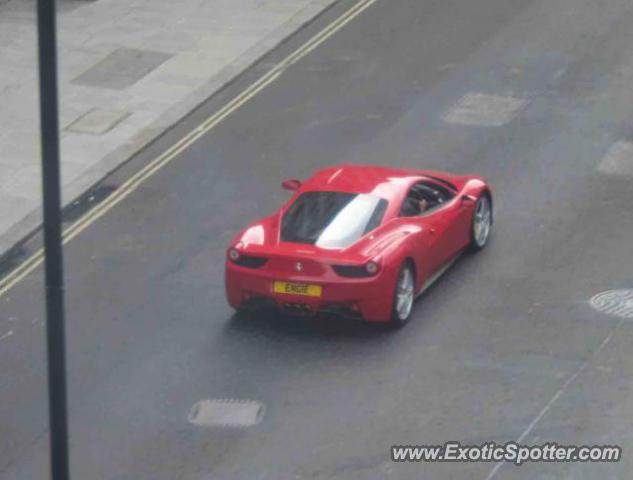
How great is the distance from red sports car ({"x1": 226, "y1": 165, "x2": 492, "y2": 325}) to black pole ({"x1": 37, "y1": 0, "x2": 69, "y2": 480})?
5.93 m

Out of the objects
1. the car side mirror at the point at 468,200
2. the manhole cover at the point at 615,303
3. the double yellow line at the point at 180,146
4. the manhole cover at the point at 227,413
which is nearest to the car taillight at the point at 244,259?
the manhole cover at the point at 227,413

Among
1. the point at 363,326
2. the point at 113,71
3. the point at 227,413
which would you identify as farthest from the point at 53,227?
the point at 113,71

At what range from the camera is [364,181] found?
18.8m

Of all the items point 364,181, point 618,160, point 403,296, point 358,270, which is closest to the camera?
point 358,270

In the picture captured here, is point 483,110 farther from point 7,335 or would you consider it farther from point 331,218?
point 7,335

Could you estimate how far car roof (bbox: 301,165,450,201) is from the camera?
1862 centimetres

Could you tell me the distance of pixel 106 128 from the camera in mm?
25719

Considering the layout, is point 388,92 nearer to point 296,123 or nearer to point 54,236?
point 296,123

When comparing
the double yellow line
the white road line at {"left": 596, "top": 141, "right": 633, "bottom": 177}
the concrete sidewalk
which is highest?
the white road line at {"left": 596, "top": 141, "right": 633, "bottom": 177}

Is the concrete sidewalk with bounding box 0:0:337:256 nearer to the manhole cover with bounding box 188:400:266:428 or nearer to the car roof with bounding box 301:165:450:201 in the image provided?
the car roof with bounding box 301:165:450:201

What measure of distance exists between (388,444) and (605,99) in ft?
38.5

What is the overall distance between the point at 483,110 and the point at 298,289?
8508 millimetres

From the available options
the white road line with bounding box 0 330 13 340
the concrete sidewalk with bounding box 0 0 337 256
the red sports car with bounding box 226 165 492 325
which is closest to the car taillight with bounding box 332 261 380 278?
the red sports car with bounding box 226 165 492 325

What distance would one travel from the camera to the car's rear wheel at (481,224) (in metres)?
19.6
